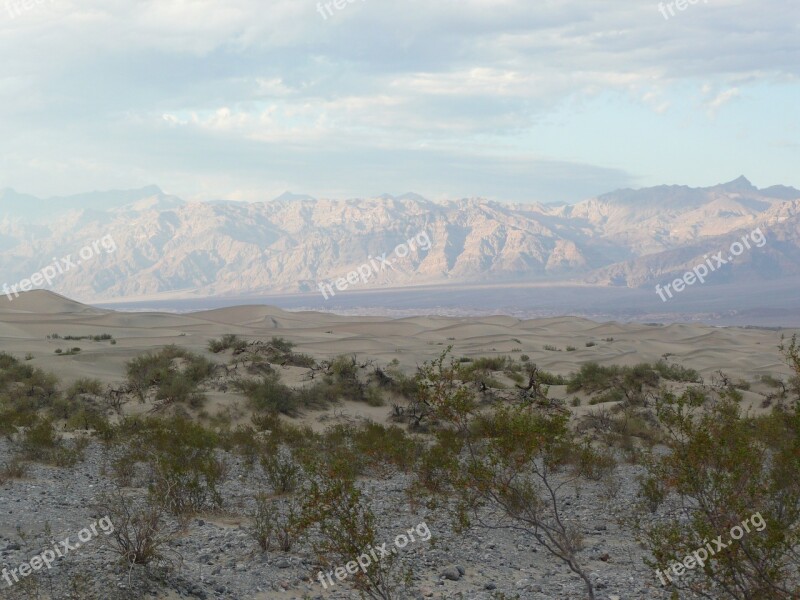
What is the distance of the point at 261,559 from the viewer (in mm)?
8844

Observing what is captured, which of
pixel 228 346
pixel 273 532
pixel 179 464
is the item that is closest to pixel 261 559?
pixel 273 532

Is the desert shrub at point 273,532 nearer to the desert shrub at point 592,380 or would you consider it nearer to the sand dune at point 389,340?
the sand dune at point 389,340

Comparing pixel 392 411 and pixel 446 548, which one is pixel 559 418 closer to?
pixel 446 548

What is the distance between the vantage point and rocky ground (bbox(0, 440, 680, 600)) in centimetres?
735

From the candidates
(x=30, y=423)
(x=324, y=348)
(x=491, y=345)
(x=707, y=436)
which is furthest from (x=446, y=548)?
(x=491, y=345)

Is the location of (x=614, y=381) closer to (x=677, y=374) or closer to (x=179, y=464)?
(x=677, y=374)

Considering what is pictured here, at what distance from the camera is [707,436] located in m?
6.98

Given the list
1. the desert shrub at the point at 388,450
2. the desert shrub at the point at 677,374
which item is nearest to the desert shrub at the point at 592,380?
the desert shrub at the point at 677,374

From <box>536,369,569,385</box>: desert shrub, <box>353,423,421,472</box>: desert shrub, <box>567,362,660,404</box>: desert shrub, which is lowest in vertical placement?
<box>536,369,569,385</box>: desert shrub

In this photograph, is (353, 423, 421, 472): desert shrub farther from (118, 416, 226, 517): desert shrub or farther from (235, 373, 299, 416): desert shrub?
(235, 373, 299, 416): desert shrub

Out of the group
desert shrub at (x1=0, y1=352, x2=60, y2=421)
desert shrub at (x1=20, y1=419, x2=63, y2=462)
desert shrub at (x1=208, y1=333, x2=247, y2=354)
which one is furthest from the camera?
desert shrub at (x1=208, y1=333, x2=247, y2=354)

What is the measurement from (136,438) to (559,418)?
938cm

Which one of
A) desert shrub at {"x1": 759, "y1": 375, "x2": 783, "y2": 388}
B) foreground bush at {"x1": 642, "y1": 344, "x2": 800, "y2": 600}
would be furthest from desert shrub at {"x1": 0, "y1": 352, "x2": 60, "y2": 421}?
desert shrub at {"x1": 759, "y1": 375, "x2": 783, "y2": 388}

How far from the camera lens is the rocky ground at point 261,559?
24.1 ft
